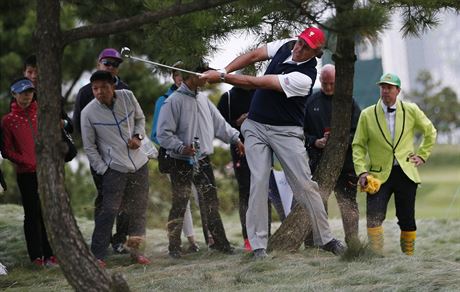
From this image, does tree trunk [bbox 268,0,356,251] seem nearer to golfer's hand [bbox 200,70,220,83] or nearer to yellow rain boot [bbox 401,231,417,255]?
yellow rain boot [bbox 401,231,417,255]

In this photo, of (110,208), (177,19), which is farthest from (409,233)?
(177,19)

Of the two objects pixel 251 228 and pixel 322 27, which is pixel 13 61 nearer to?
pixel 251 228

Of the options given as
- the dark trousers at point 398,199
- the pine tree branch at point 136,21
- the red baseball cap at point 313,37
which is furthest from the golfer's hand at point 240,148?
the pine tree branch at point 136,21

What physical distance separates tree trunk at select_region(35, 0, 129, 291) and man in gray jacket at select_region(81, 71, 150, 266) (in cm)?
255

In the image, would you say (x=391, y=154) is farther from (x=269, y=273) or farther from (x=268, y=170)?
(x=269, y=273)

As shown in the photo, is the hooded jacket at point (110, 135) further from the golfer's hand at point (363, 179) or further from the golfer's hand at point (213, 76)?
the golfer's hand at point (363, 179)

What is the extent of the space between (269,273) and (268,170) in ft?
3.65

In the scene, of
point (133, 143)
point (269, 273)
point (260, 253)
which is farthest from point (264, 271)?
point (133, 143)

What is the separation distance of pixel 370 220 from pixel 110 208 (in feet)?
7.47

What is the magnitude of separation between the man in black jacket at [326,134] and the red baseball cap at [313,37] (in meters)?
1.86

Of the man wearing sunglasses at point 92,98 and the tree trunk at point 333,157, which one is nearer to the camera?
the tree trunk at point 333,157

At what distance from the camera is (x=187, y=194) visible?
357 inches

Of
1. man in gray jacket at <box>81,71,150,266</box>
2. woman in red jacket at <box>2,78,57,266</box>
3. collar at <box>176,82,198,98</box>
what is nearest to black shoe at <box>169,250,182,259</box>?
man in gray jacket at <box>81,71,150,266</box>

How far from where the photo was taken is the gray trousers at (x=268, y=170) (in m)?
7.91
